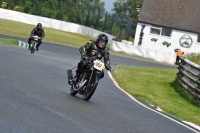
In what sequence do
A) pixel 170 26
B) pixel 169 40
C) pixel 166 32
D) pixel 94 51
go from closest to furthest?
pixel 94 51 → pixel 169 40 → pixel 170 26 → pixel 166 32

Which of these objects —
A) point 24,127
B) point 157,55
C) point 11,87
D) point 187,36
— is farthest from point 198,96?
point 187,36

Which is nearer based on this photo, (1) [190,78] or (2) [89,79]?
(2) [89,79]

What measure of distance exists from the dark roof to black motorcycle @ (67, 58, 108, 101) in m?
46.0

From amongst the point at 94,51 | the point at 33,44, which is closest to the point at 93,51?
the point at 94,51

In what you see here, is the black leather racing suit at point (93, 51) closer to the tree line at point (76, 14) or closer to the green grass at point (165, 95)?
the green grass at point (165, 95)

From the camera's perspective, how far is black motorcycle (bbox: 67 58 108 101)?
1222 centimetres

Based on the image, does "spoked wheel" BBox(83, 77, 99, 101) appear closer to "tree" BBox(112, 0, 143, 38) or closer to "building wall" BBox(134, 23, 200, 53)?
"building wall" BBox(134, 23, 200, 53)

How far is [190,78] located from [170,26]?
40727 millimetres

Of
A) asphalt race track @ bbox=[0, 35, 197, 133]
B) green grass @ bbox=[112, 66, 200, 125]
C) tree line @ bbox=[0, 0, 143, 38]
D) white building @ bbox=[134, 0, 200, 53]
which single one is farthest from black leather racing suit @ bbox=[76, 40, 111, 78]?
tree line @ bbox=[0, 0, 143, 38]

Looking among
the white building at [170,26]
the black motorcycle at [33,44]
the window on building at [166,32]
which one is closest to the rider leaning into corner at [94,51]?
the black motorcycle at [33,44]

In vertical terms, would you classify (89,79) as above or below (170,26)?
below

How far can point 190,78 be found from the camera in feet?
61.0

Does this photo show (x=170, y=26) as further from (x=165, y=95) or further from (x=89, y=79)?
(x=89, y=79)

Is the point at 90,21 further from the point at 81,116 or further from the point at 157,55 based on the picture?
the point at 81,116
